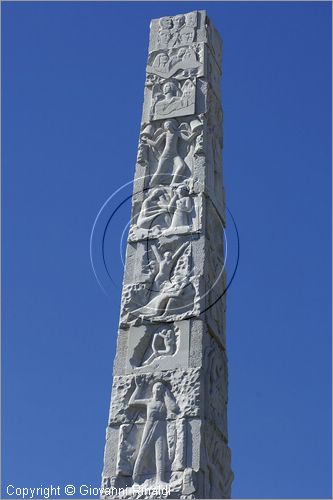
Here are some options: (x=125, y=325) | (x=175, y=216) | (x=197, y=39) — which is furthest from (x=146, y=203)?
(x=197, y=39)

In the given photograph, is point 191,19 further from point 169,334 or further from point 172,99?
point 169,334

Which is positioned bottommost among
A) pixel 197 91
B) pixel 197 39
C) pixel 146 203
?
pixel 146 203

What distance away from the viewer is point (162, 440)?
385 inches

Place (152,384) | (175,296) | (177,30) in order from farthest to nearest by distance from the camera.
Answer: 1. (177,30)
2. (175,296)
3. (152,384)

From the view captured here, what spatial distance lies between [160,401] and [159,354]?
1.81 feet

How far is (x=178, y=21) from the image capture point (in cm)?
1273

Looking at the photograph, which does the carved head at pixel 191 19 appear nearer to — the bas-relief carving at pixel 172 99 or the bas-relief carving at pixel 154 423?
the bas-relief carving at pixel 172 99

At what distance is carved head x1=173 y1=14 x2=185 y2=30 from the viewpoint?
12695mm

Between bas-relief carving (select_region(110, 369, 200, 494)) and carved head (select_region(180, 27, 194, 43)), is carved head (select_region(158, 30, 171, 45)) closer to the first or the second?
carved head (select_region(180, 27, 194, 43))

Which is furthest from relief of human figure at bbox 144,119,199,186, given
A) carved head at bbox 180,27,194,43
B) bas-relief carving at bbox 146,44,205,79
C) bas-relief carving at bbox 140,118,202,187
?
carved head at bbox 180,27,194,43

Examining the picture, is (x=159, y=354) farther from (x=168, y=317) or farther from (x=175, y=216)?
(x=175, y=216)

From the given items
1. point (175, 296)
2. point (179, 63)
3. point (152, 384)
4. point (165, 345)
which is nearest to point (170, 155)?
point (179, 63)

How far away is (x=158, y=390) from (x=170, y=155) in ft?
9.62

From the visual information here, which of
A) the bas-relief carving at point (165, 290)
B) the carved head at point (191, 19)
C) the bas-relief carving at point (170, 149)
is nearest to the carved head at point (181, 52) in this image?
the carved head at point (191, 19)
